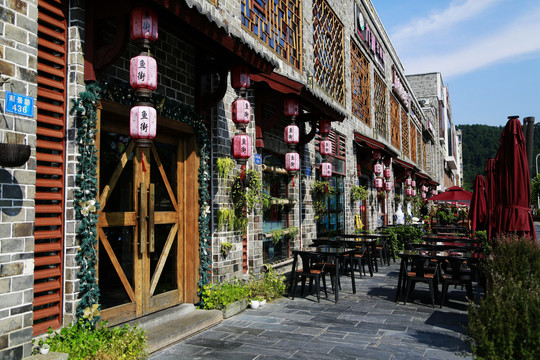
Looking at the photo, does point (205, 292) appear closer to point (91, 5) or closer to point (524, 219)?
point (91, 5)

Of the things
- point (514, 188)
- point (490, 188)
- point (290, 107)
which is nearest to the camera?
point (514, 188)

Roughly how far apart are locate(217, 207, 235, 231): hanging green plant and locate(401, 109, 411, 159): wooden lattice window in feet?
67.4

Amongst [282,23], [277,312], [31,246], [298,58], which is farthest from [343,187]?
[31,246]

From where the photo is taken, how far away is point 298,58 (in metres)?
10.9

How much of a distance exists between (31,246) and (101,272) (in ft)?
4.05

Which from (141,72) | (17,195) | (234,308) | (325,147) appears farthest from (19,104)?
→ (325,147)

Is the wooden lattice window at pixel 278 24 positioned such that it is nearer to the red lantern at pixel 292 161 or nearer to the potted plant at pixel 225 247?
the red lantern at pixel 292 161

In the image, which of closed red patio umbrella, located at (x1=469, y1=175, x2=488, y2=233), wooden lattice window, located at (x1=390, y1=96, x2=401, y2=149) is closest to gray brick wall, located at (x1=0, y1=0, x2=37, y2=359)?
closed red patio umbrella, located at (x1=469, y1=175, x2=488, y2=233)

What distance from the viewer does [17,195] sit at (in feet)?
12.7

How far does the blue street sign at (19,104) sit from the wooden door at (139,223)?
1.17 metres

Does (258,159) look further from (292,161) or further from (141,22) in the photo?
(141,22)

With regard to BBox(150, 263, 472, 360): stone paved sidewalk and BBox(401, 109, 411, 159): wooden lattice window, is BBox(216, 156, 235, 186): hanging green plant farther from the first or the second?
BBox(401, 109, 411, 159): wooden lattice window

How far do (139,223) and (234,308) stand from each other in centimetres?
210

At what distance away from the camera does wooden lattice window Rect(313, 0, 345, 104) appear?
12.2 m
